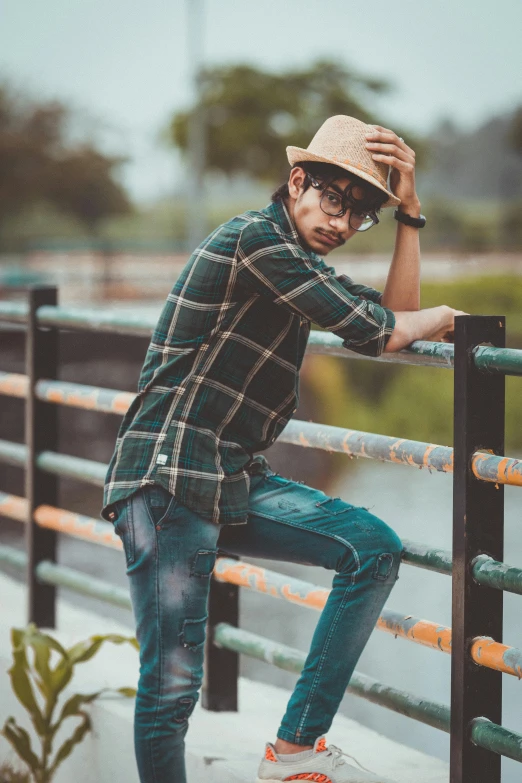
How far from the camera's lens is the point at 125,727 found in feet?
9.30

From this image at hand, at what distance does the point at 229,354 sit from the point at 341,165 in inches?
17.2

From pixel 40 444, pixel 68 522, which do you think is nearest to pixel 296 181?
pixel 68 522

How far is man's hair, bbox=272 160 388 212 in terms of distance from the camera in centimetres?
224

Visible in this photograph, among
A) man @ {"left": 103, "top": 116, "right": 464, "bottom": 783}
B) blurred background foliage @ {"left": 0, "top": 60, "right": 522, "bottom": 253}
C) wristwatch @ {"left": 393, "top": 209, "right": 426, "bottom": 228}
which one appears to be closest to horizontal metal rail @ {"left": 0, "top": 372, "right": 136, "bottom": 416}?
man @ {"left": 103, "top": 116, "right": 464, "bottom": 783}

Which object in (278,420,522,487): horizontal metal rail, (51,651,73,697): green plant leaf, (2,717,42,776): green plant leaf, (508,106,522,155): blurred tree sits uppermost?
(508,106,522,155): blurred tree

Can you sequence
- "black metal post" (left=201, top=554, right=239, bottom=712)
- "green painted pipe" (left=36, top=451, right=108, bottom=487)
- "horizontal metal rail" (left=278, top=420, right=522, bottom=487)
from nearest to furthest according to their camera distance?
"horizontal metal rail" (left=278, top=420, right=522, bottom=487) < "black metal post" (left=201, top=554, right=239, bottom=712) < "green painted pipe" (left=36, top=451, right=108, bottom=487)

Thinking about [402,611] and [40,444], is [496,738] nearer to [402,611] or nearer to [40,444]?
[40,444]

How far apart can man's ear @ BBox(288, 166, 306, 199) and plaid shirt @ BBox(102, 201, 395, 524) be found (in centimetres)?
4

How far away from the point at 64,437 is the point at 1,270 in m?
16.1

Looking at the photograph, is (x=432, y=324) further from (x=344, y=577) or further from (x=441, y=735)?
(x=441, y=735)

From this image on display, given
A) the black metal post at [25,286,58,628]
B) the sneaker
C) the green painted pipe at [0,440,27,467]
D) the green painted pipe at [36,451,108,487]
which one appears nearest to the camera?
the sneaker

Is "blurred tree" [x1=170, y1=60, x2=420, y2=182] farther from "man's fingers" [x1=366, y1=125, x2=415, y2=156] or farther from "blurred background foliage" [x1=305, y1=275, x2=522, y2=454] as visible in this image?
"man's fingers" [x1=366, y1=125, x2=415, y2=156]

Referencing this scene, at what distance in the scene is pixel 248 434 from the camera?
90.0 inches

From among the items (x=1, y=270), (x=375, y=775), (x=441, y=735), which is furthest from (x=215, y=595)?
(x=1, y=270)
